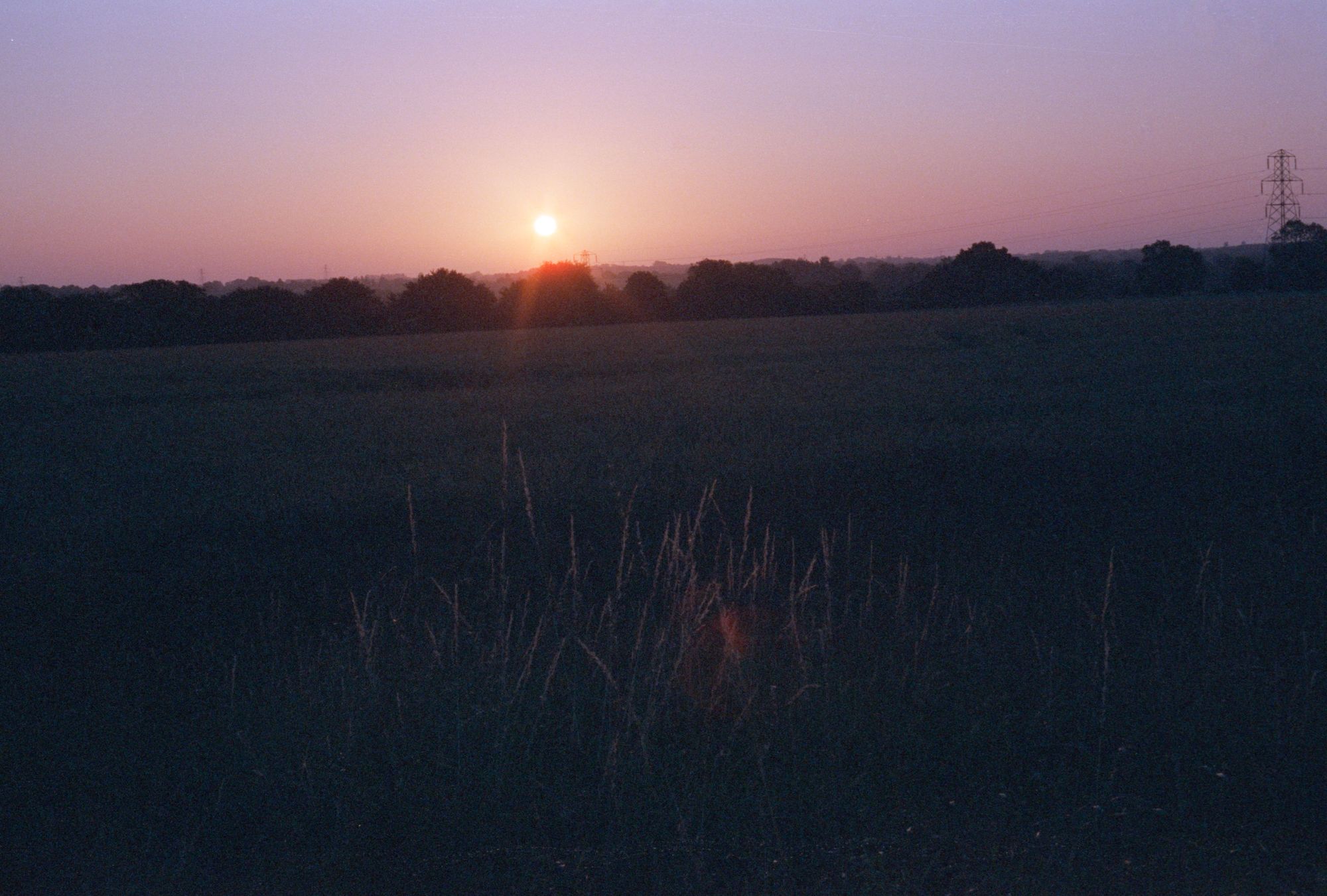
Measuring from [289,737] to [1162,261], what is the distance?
5887 centimetres

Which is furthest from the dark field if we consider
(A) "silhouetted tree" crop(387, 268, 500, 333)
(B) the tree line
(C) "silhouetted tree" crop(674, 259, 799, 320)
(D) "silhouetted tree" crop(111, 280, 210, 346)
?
(C) "silhouetted tree" crop(674, 259, 799, 320)

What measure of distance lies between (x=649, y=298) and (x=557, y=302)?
14.9ft

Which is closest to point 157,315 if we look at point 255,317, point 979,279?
point 255,317

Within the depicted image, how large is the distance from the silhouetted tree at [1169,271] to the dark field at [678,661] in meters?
45.6

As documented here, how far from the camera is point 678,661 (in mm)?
4379

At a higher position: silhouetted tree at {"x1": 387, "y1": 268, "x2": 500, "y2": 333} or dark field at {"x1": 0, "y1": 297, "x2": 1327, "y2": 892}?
silhouetted tree at {"x1": 387, "y1": 268, "x2": 500, "y2": 333}

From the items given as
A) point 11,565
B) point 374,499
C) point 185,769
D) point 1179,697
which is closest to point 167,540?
point 11,565

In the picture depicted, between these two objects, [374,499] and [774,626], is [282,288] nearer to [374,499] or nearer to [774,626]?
[374,499]

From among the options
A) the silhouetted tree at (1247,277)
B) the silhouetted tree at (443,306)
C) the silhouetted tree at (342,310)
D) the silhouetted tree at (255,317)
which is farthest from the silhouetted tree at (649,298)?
the silhouetted tree at (1247,277)

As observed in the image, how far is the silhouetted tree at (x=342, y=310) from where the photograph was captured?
50.0 metres

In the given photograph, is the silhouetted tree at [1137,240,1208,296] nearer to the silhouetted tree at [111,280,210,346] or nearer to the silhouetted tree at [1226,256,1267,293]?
the silhouetted tree at [1226,256,1267,293]

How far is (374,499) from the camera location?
32.0 ft

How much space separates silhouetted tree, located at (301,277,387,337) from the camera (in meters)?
50.0

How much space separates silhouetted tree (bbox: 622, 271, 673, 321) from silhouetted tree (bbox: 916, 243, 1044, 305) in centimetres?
1217
